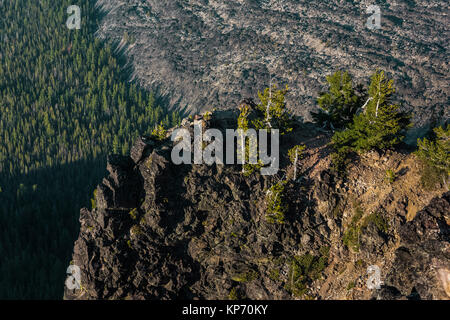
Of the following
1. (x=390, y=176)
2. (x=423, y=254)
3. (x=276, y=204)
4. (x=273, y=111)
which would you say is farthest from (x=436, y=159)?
(x=273, y=111)

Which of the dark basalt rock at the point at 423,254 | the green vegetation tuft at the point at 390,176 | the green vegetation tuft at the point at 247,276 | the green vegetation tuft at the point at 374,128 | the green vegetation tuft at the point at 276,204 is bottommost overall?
the green vegetation tuft at the point at 247,276

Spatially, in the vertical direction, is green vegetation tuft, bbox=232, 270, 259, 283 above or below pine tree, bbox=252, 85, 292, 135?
below

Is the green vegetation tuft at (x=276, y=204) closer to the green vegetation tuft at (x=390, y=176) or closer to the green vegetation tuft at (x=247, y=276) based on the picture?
the green vegetation tuft at (x=247, y=276)

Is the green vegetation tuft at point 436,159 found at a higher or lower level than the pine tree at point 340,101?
lower

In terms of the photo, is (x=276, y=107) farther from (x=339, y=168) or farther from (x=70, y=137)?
(x=70, y=137)

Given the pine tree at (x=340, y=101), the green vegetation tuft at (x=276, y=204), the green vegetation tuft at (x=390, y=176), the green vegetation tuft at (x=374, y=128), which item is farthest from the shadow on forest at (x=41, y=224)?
the green vegetation tuft at (x=390, y=176)

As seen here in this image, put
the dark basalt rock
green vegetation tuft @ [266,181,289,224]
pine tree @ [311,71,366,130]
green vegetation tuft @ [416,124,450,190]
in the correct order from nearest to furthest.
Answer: the dark basalt rock < green vegetation tuft @ [416,124,450,190] < green vegetation tuft @ [266,181,289,224] < pine tree @ [311,71,366,130]

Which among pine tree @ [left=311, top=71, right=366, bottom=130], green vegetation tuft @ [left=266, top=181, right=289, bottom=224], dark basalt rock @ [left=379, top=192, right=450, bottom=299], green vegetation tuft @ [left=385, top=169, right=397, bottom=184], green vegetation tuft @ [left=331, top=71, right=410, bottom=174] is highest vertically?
pine tree @ [left=311, top=71, right=366, bottom=130]

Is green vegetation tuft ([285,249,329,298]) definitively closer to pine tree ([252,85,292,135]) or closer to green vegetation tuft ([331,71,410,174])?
green vegetation tuft ([331,71,410,174])

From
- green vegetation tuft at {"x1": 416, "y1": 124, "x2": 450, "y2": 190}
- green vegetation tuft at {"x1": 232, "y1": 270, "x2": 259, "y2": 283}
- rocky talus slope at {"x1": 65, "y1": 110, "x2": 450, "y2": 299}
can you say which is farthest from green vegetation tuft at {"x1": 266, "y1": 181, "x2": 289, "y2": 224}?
green vegetation tuft at {"x1": 416, "y1": 124, "x2": 450, "y2": 190}
